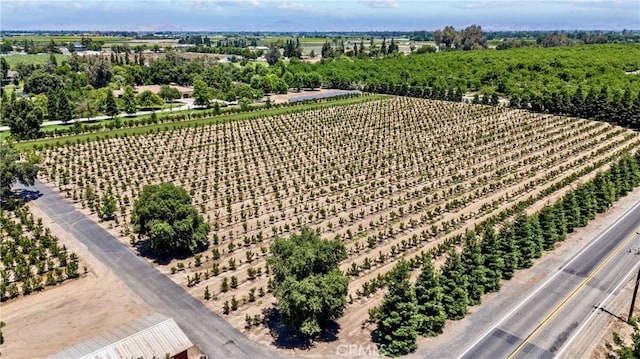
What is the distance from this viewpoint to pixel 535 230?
34.8 meters

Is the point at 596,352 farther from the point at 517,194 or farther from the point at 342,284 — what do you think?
the point at 517,194

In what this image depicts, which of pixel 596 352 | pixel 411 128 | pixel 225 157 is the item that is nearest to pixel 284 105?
pixel 411 128

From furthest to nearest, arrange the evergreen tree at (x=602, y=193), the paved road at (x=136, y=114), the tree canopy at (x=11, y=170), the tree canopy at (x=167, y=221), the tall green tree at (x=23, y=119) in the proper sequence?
the paved road at (x=136, y=114) < the tall green tree at (x=23, y=119) < the evergreen tree at (x=602, y=193) < the tree canopy at (x=11, y=170) < the tree canopy at (x=167, y=221)

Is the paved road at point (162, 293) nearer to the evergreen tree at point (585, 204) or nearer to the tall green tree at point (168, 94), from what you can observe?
the evergreen tree at point (585, 204)

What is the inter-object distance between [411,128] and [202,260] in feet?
160

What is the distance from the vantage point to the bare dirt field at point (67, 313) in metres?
25.4

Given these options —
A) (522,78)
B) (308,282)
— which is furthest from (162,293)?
(522,78)

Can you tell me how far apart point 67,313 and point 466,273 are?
2404cm

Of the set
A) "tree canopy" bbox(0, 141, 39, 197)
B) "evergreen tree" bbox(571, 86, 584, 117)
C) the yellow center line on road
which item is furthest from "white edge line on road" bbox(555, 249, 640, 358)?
"evergreen tree" bbox(571, 86, 584, 117)

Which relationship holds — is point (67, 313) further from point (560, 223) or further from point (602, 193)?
point (602, 193)

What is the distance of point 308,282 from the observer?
24.2 meters

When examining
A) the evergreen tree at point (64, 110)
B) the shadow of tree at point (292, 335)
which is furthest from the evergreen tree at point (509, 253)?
the evergreen tree at point (64, 110)

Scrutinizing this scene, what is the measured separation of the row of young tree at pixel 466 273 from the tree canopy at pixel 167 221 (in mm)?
14622

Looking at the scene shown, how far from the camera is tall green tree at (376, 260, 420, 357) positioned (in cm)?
2441
